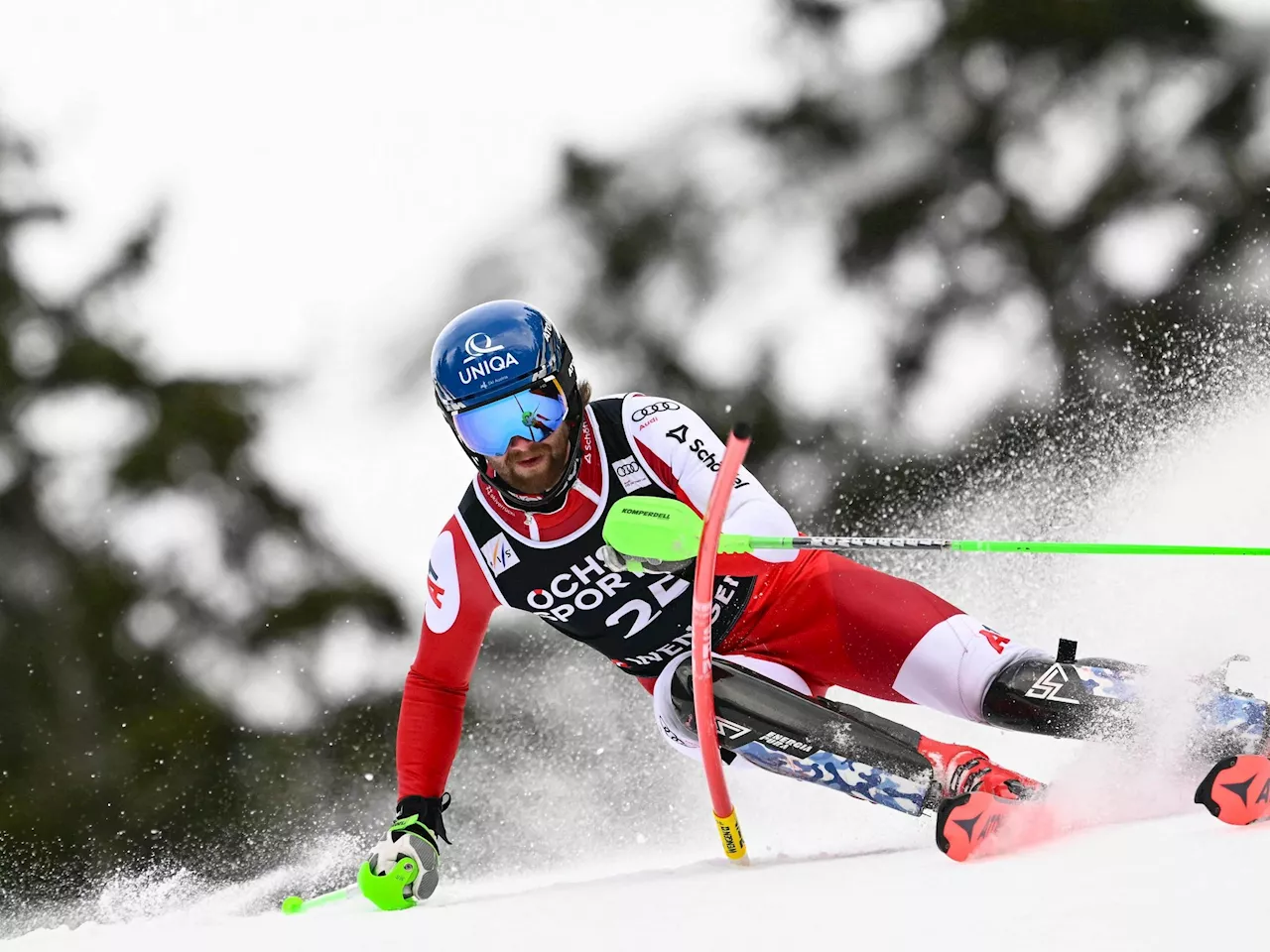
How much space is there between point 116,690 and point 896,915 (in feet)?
39.4

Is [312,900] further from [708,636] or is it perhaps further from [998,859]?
[998,859]

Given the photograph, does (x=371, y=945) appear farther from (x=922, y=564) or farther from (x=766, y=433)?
(x=766, y=433)

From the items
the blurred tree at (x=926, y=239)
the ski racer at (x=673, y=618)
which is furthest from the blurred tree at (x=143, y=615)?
the ski racer at (x=673, y=618)

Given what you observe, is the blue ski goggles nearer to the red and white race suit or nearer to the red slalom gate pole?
the red and white race suit

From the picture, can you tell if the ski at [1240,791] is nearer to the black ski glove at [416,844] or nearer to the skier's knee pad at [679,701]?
the skier's knee pad at [679,701]

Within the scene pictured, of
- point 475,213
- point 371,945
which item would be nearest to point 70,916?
point 371,945

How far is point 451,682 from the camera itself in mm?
3250

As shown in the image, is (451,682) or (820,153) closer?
(451,682)

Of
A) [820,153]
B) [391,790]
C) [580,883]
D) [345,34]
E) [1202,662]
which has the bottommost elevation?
[391,790]

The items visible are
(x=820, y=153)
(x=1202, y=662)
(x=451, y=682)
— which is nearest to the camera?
(x=1202, y=662)

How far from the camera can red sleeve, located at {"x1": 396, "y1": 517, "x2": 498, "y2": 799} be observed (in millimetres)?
3146

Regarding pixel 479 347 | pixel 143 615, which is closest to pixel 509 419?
pixel 479 347

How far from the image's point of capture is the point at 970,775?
2.64m

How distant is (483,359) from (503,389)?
0.26 ft
